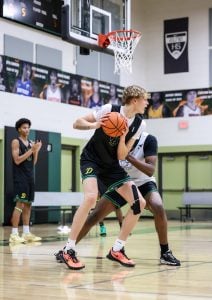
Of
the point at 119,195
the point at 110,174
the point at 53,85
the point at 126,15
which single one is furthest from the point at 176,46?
the point at 110,174

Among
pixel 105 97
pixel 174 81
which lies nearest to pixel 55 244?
pixel 105 97

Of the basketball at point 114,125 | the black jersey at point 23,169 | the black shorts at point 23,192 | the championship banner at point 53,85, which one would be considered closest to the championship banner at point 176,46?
the championship banner at point 53,85

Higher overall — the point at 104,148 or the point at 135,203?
the point at 104,148

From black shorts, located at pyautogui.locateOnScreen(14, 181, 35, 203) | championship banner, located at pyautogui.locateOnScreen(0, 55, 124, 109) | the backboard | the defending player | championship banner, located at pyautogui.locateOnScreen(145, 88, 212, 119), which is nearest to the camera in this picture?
the defending player

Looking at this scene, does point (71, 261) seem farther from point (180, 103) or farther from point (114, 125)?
point (180, 103)

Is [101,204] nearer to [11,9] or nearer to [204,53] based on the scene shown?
[11,9]

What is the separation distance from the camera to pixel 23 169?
9953mm

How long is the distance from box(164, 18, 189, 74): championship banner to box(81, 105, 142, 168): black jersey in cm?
1460

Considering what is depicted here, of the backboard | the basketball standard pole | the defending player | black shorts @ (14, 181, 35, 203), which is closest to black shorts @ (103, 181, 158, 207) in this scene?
the defending player

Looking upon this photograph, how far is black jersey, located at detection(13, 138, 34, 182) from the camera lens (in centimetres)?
995

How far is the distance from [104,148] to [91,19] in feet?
23.6

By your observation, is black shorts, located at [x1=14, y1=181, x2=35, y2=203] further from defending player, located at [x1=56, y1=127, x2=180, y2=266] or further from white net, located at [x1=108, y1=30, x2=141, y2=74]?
white net, located at [x1=108, y1=30, x2=141, y2=74]

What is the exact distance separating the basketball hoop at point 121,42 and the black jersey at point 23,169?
3.42 metres

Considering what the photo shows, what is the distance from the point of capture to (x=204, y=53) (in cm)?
2009
